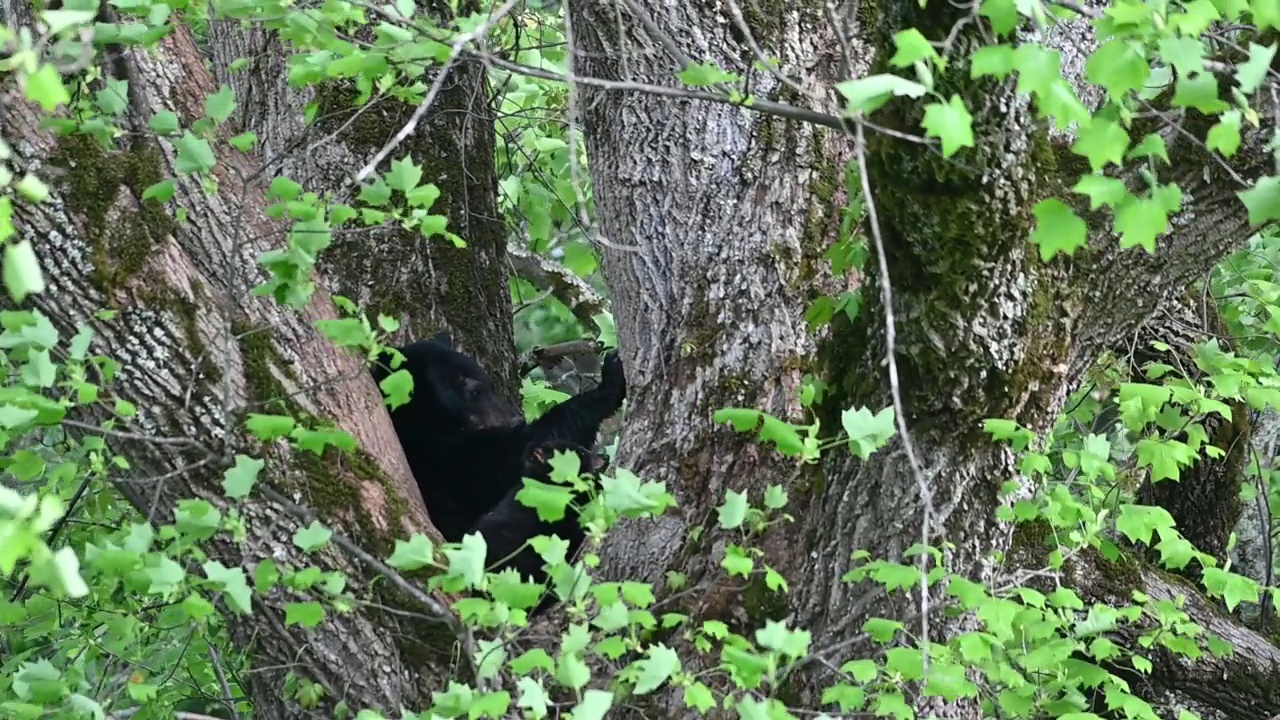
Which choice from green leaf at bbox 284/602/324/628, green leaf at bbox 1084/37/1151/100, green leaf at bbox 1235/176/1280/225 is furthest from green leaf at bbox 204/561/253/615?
green leaf at bbox 1235/176/1280/225

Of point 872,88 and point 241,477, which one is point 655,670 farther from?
point 872,88

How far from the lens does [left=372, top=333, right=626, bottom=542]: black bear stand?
4.30m

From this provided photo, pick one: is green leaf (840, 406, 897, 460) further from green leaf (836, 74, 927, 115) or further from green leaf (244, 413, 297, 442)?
green leaf (244, 413, 297, 442)

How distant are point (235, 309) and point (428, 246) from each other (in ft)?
5.03

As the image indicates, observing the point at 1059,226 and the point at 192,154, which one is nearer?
the point at 1059,226

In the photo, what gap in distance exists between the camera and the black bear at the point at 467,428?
430cm

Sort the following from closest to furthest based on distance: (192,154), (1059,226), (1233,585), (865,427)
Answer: (1059,226), (865,427), (192,154), (1233,585)

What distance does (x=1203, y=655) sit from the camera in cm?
405

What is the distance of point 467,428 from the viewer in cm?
464

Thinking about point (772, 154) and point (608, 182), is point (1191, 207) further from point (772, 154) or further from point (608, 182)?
point (608, 182)

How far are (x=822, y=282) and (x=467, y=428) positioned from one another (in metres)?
1.94

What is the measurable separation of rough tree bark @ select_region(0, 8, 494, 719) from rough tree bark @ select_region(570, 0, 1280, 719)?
59 cm

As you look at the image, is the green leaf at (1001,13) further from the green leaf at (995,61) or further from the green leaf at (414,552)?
the green leaf at (414,552)

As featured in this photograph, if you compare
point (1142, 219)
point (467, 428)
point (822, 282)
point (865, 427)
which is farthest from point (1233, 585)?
point (467, 428)
